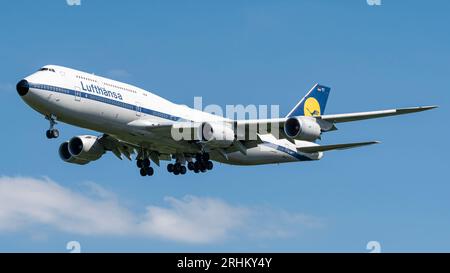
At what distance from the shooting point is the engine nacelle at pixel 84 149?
6650cm

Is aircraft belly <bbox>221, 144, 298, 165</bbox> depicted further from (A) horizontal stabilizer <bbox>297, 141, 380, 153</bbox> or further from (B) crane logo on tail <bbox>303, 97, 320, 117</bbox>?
(B) crane logo on tail <bbox>303, 97, 320, 117</bbox>

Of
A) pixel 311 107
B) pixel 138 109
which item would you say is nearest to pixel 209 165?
pixel 138 109

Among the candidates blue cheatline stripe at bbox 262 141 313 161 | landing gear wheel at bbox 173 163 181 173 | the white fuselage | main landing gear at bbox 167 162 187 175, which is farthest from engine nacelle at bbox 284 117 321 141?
landing gear wheel at bbox 173 163 181 173

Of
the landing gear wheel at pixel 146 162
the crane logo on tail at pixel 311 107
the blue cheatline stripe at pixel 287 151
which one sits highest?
the crane logo on tail at pixel 311 107

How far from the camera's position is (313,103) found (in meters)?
73.9

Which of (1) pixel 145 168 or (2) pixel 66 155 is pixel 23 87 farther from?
(1) pixel 145 168

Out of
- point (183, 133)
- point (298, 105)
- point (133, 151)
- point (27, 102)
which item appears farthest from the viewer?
point (298, 105)

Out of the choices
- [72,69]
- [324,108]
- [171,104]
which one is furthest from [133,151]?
[324,108]

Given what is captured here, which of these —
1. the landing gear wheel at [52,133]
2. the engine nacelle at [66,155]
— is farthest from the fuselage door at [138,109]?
the engine nacelle at [66,155]

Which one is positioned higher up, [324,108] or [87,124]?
[324,108]

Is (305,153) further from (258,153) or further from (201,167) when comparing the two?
(201,167)

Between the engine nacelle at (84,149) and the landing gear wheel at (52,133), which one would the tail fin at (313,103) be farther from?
the landing gear wheel at (52,133)

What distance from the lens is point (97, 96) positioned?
58938 millimetres

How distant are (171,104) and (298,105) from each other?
12.7 metres
